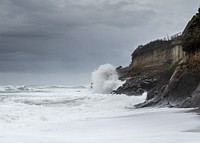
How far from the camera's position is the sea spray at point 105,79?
54.1 m

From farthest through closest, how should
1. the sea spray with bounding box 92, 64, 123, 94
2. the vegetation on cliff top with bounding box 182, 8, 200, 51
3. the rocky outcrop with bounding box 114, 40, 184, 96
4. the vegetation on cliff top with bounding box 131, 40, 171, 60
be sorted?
the sea spray with bounding box 92, 64, 123, 94, the vegetation on cliff top with bounding box 131, 40, 171, 60, the rocky outcrop with bounding box 114, 40, 184, 96, the vegetation on cliff top with bounding box 182, 8, 200, 51

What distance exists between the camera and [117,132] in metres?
10.7

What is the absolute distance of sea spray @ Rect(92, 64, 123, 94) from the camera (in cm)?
5408

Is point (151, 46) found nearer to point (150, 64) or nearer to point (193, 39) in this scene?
point (150, 64)

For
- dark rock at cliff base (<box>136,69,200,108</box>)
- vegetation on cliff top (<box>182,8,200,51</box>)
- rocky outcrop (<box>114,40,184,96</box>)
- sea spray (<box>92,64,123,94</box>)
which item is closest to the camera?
dark rock at cliff base (<box>136,69,200,108</box>)

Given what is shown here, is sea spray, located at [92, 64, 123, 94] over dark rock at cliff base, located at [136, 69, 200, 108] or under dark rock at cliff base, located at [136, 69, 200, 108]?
over

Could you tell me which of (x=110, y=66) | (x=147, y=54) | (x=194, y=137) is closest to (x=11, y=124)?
(x=194, y=137)

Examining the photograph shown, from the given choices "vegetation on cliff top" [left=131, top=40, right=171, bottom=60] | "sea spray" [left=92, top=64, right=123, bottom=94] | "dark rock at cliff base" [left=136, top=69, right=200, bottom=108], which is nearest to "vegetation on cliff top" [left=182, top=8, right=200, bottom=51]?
"dark rock at cliff base" [left=136, top=69, right=200, bottom=108]

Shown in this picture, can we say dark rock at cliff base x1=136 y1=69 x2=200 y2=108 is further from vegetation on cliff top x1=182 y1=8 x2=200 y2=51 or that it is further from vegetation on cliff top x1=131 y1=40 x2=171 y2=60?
vegetation on cliff top x1=131 y1=40 x2=171 y2=60

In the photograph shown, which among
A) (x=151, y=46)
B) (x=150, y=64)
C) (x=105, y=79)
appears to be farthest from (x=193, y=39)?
(x=105, y=79)

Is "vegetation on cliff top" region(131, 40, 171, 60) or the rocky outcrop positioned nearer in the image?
the rocky outcrop

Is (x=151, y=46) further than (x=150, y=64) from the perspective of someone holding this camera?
Yes

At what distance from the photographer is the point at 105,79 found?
189 feet

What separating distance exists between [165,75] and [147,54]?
21.2 meters
